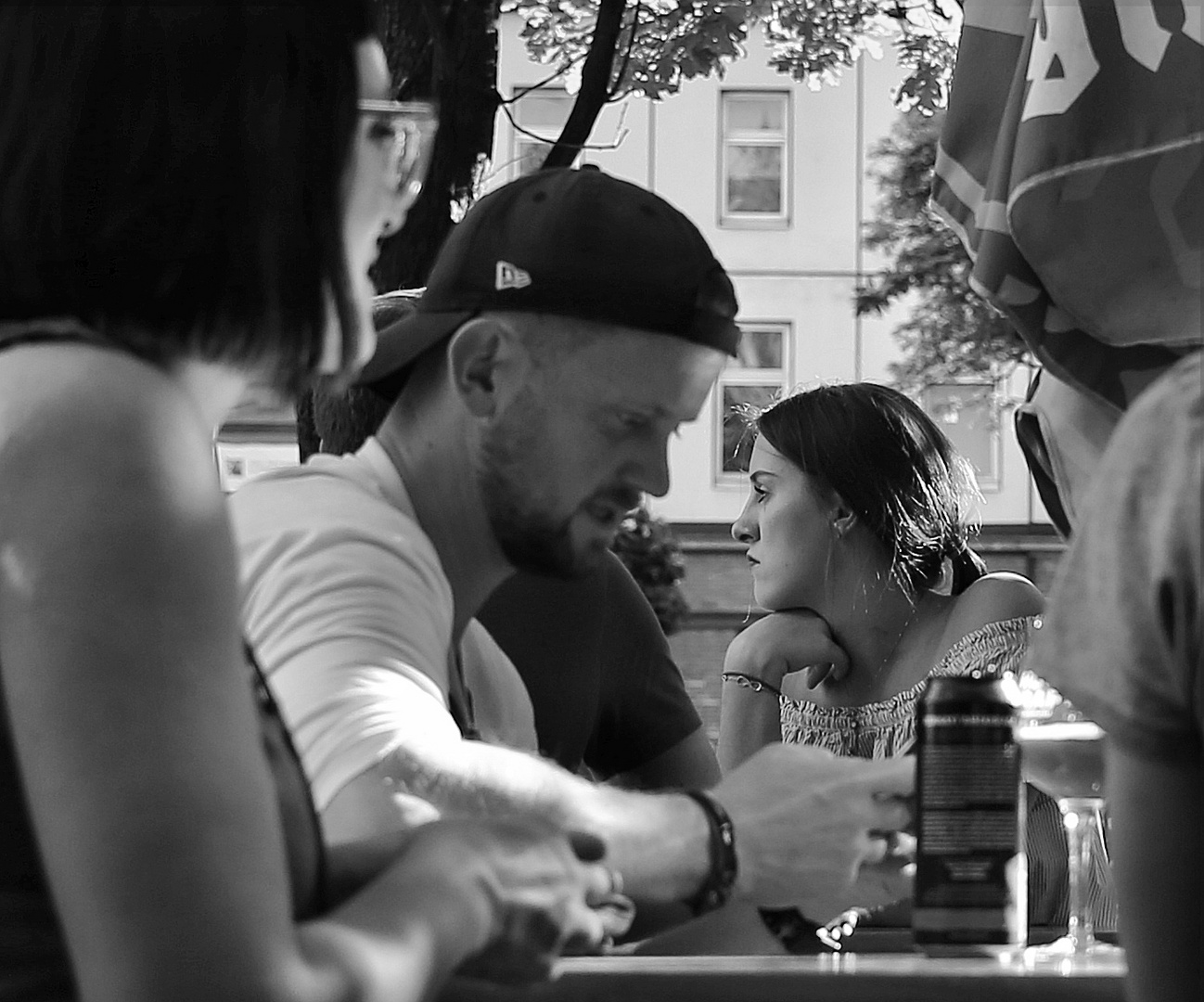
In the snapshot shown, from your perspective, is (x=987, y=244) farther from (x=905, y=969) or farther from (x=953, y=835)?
(x=905, y=969)

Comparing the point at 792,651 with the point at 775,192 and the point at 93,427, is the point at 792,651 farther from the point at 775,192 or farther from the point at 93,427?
the point at 775,192

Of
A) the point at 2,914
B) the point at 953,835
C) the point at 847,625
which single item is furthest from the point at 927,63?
the point at 2,914

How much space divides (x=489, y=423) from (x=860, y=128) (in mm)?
24387

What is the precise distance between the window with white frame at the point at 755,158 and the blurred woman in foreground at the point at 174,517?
991 inches

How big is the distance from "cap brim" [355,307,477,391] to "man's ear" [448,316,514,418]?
0.09 feet

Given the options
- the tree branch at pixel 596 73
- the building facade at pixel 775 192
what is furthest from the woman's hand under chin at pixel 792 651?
the building facade at pixel 775 192

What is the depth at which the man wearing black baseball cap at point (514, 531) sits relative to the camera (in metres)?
2.28

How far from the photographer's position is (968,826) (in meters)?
2.07

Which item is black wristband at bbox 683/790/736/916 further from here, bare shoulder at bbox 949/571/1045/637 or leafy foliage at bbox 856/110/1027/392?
leafy foliage at bbox 856/110/1027/392

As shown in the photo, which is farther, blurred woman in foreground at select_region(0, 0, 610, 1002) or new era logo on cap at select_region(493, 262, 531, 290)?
new era logo on cap at select_region(493, 262, 531, 290)

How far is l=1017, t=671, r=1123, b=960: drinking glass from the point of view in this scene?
7.67 feet

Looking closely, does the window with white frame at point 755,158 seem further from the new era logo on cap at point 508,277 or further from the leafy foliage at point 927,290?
the new era logo on cap at point 508,277

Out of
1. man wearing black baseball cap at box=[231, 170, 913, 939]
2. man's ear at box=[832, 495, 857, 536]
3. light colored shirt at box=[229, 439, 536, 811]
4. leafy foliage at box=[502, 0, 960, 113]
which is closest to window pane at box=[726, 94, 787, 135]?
leafy foliage at box=[502, 0, 960, 113]

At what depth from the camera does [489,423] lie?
285 centimetres
